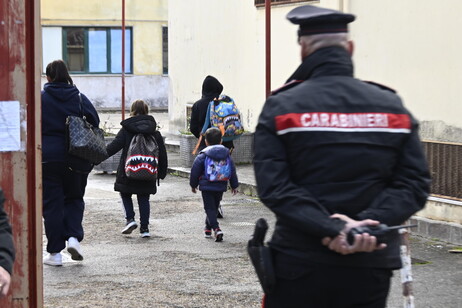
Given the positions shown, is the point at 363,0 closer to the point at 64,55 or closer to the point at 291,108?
the point at 291,108

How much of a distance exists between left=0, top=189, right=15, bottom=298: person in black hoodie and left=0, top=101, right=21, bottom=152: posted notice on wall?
215cm

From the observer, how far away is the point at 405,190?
3.99 m

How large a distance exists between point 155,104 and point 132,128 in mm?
26521

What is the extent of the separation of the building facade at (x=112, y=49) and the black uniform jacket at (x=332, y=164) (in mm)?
32663

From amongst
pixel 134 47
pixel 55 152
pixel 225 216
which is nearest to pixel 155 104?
pixel 134 47

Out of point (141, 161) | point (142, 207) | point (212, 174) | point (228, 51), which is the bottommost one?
point (142, 207)

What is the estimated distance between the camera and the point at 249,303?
7660 mm

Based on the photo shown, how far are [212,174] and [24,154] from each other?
A: 16.4 ft

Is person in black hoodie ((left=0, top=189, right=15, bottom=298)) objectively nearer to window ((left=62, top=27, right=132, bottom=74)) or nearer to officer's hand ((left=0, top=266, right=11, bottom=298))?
officer's hand ((left=0, top=266, right=11, bottom=298))

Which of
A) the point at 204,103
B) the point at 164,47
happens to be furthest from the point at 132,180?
Answer: the point at 164,47

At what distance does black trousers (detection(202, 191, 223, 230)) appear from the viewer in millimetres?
10672

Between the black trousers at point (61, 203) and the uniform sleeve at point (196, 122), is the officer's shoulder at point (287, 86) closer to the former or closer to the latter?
the black trousers at point (61, 203)

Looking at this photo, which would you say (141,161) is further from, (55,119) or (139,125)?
(55,119)

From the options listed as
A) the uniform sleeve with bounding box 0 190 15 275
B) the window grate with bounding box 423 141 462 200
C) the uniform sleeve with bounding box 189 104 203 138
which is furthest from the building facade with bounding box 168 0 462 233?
the uniform sleeve with bounding box 0 190 15 275
